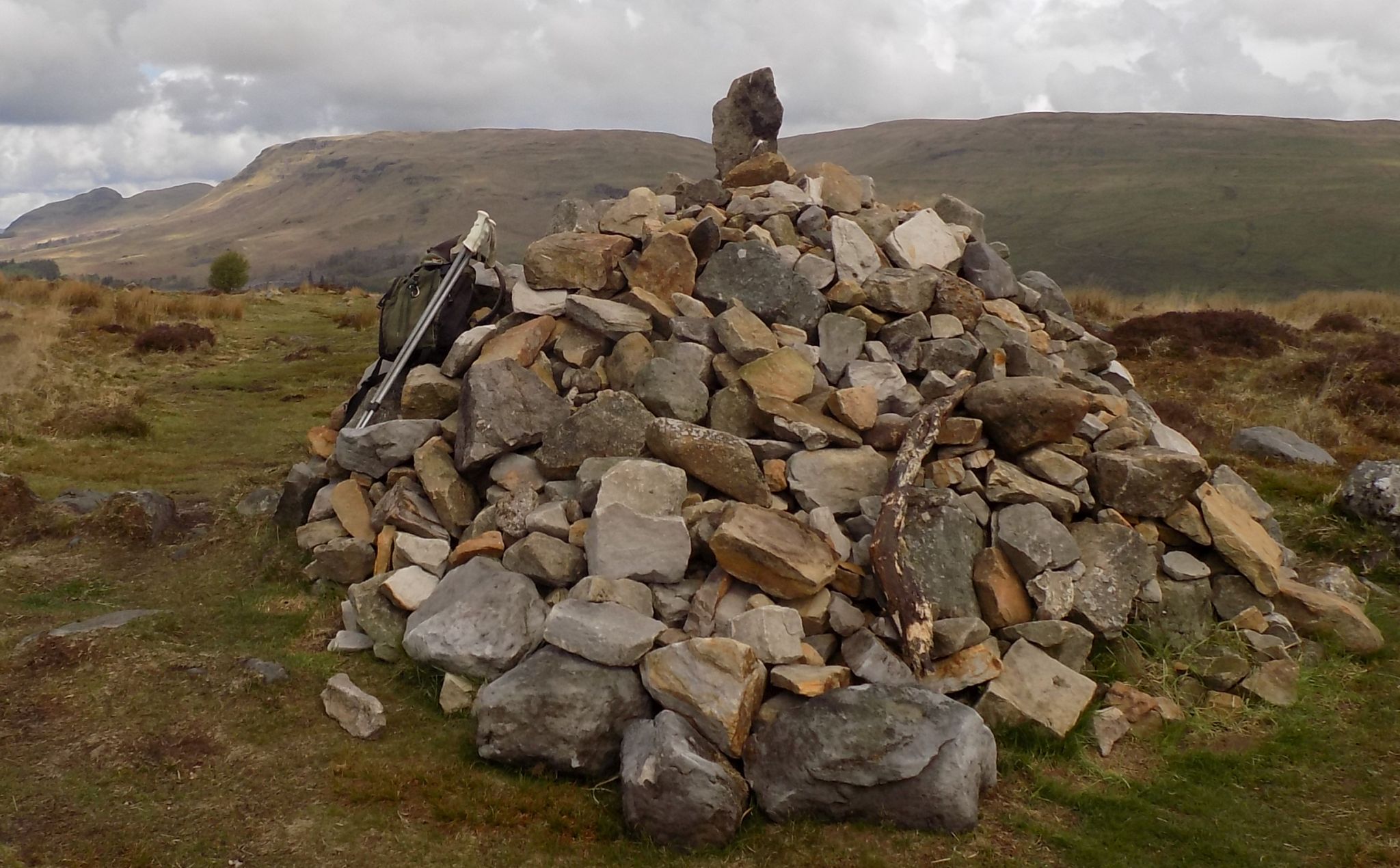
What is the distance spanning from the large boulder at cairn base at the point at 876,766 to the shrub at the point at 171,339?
20305 mm

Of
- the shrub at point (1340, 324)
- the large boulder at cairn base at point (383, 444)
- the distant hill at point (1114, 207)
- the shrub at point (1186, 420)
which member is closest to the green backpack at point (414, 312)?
the large boulder at cairn base at point (383, 444)

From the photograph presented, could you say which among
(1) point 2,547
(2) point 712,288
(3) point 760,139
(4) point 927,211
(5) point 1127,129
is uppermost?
(5) point 1127,129

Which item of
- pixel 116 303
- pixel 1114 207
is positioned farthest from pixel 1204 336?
pixel 1114 207

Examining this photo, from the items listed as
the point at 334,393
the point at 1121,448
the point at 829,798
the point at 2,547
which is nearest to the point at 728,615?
the point at 829,798

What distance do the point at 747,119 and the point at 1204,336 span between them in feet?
46.7

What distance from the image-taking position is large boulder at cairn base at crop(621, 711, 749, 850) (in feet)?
16.8

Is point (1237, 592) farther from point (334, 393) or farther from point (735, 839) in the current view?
point (334, 393)

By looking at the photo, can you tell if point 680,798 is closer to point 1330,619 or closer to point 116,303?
point 1330,619

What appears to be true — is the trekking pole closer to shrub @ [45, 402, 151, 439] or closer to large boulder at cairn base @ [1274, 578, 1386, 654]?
shrub @ [45, 402, 151, 439]

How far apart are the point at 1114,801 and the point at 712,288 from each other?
18.7 ft

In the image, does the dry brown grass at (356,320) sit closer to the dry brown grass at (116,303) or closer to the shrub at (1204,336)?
the dry brown grass at (116,303)

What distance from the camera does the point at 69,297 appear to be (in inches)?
1008

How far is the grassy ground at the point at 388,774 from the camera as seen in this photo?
5.00 m

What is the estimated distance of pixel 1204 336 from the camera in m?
21.0
